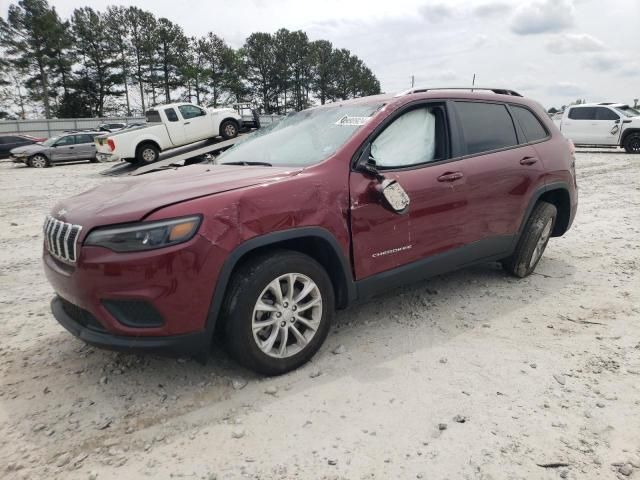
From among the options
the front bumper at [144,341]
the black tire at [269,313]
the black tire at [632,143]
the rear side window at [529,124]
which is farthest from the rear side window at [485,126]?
the black tire at [632,143]

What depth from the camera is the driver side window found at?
124 inches

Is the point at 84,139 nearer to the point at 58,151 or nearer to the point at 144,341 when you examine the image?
the point at 58,151

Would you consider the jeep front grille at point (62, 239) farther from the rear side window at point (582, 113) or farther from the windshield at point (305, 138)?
the rear side window at point (582, 113)

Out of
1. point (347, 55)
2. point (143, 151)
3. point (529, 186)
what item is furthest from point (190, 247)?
point (347, 55)

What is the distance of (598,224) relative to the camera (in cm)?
640

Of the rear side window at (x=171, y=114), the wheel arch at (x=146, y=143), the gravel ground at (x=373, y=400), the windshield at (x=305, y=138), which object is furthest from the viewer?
the rear side window at (x=171, y=114)

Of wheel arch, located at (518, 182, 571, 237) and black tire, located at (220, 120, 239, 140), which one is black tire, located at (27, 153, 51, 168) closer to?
black tire, located at (220, 120, 239, 140)

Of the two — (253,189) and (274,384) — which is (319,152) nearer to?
(253,189)

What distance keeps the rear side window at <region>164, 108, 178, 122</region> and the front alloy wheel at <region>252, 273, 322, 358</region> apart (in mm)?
13768

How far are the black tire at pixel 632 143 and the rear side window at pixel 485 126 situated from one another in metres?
15.5

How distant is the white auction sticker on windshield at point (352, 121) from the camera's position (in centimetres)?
314

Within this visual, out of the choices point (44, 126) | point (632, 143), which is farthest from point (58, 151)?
point (44, 126)

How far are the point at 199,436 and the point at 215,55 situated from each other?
66.5 metres

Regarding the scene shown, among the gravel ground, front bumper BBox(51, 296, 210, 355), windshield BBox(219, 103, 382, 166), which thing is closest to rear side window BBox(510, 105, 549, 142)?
the gravel ground
